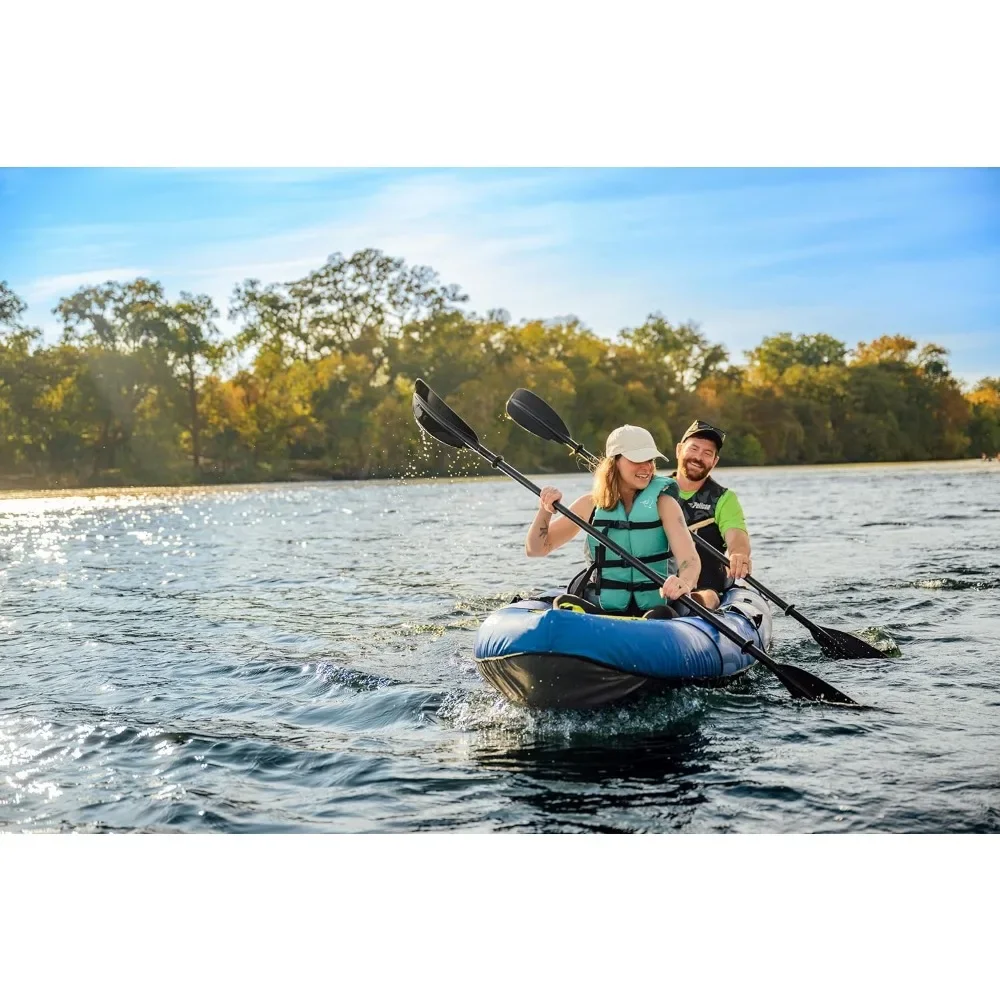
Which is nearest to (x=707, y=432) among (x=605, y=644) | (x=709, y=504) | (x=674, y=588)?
(x=709, y=504)

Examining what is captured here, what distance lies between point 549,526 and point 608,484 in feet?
0.98

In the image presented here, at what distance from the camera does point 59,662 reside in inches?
243

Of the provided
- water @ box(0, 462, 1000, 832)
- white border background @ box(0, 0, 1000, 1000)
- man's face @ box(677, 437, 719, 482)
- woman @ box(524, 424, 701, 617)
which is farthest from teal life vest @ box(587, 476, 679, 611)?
white border background @ box(0, 0, 1000, 1000)

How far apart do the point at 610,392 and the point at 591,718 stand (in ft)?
40.7

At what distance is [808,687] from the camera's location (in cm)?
487

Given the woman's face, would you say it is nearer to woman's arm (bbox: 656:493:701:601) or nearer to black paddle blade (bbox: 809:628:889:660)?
woman's arm (bbox: 656:493:701:601)

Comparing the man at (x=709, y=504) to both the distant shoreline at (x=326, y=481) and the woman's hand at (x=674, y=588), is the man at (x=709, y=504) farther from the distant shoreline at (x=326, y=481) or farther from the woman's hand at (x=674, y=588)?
the distant shoreline at (x=326, y=481)

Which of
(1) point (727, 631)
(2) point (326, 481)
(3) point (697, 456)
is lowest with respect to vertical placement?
(1) point (727, 631)
